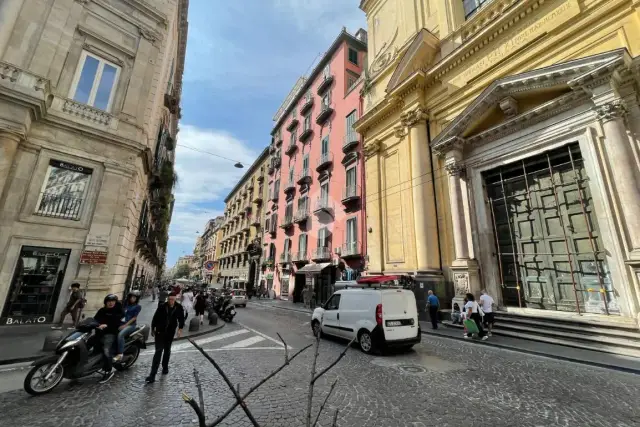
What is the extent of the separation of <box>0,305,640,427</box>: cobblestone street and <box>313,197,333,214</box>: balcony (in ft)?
56.0

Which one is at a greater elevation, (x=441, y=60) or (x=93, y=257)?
(x=441, y=60)

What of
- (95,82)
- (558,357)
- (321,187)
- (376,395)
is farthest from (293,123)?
(376,395)

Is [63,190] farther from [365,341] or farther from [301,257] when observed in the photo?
[301,257]

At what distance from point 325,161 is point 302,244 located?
27.0 feet

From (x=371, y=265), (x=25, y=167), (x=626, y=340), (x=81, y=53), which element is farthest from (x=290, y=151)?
(x=626, y=340)

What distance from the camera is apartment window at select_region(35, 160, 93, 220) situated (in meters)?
10.7

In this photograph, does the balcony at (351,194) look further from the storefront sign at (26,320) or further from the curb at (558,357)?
the storefront sign at (26,320)

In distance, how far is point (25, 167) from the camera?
10352mm

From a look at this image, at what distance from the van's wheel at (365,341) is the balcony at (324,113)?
895 inches

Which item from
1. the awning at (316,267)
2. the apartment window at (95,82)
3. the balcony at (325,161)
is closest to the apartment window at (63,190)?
the apartment window at (95,82)

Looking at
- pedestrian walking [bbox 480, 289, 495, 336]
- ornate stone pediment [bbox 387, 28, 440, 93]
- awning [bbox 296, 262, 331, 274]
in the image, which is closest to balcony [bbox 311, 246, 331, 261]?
awning [bbox 296, 262, 331, 274]

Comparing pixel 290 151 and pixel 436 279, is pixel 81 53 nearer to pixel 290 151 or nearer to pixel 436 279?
pixel 436 279

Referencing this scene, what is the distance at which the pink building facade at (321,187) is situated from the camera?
22.3 metres

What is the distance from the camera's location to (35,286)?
10203mm
